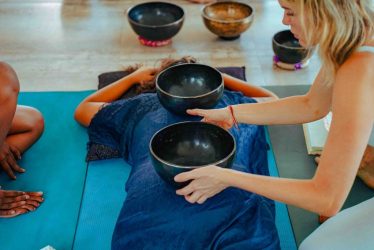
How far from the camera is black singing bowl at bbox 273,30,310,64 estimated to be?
269 centimetres

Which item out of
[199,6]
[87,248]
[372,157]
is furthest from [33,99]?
[372,157]

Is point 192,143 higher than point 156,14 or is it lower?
higher

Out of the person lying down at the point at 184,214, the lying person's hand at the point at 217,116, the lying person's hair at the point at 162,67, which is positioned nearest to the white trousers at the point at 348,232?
the person lying down at the point at 184,214

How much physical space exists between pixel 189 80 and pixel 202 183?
793 mm

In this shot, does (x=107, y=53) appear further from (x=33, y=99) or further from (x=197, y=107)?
(x=197, y=107)

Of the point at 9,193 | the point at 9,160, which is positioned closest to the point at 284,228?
the point at 9,193

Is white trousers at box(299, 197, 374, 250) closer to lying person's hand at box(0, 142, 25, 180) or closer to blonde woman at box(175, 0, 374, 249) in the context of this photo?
blonde woman at box(175, 0, 374, 249)

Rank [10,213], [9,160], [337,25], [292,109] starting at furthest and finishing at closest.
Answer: [9,160]
[10,213]
[292,109]
[337,25]

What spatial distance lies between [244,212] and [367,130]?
→ 498 millimetres

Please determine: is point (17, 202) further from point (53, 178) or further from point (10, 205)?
point (53, 178)

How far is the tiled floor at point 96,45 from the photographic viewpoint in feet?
9.24

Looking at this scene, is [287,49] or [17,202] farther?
[287,49]

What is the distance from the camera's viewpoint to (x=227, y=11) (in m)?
3.19

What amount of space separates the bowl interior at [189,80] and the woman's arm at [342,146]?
33.1 inches
